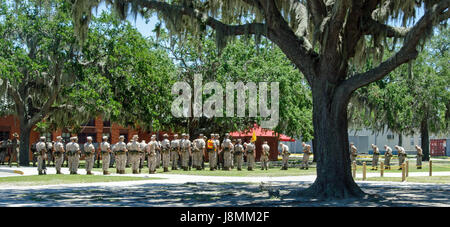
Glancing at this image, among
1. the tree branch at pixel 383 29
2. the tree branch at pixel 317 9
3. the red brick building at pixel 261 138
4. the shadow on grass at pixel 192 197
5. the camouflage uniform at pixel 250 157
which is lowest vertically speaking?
the shadow on grass at pixel 192 197

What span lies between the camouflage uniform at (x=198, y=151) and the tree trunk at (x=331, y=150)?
14.9 metres

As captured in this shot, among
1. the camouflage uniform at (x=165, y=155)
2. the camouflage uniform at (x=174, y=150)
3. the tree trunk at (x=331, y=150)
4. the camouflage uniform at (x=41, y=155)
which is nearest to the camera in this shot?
the tree trunk at (x=331, y=150)

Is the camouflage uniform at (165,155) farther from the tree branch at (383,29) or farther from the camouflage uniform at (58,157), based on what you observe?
the tree branch at (383,29)

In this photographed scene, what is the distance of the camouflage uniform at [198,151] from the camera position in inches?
1120

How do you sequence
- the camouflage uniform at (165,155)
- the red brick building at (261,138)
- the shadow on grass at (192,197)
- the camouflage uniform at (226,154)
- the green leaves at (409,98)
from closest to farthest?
1. the shadow on grass at (192,197)
2. the camouflage uniform at (165,155)
3. the camouflage uniform at (226,154)
4. the green leaves at (409,98)
5. the red brick building at (261,138)

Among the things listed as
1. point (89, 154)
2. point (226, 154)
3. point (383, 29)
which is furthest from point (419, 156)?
point (383, 29)

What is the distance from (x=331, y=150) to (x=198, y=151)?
15.6m

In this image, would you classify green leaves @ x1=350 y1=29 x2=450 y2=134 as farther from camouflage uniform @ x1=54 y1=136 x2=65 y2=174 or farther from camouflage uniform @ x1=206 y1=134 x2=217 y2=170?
camouflage uniform @ x1=54 y1=136 x2=65 y2=174

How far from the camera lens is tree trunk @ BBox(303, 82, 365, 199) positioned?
1338 cm

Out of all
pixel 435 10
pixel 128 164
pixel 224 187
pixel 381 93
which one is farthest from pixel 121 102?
pixel 435 10

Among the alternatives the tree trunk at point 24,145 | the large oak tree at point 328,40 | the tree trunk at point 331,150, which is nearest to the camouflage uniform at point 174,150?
the tree trunk at point 24,145

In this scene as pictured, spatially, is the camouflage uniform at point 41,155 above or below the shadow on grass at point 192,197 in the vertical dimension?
above

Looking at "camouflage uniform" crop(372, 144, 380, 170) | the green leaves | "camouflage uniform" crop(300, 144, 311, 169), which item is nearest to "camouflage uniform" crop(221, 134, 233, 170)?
"camouflage uniform" crop(300, 144, 311, 169)

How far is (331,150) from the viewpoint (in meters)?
13.6
